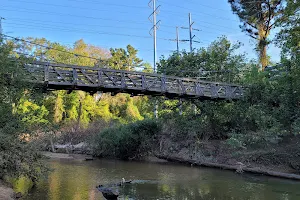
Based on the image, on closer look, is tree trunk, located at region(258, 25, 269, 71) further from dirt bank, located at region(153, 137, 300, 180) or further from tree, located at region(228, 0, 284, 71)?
dirt bank, located at region(153, 137, 300, 180)

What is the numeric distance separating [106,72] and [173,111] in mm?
7703

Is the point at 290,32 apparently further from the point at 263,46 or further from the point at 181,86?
the point at 263,46

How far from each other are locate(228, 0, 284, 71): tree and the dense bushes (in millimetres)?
10221

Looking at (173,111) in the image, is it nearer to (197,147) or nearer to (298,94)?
(197,147)

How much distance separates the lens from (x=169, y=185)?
11531mm

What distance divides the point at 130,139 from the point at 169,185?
30.2ft

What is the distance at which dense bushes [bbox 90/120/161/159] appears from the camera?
20.5 meters

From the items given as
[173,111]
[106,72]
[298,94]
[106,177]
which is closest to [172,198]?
[106,177]

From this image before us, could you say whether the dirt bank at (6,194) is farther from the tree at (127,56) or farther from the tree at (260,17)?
the tree at (127,56)

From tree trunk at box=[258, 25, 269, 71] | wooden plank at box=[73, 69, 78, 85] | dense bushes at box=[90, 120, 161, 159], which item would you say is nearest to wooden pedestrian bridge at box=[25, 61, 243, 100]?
wooden plank at box=[73, 69, 78, 85]

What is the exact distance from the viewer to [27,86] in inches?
412

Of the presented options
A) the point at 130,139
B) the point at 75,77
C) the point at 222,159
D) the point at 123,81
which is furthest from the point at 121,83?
the point at 222,159

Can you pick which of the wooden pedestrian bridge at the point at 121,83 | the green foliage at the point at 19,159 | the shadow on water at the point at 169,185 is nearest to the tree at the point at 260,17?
the wooden pedestrian bridge at the point at 121,83

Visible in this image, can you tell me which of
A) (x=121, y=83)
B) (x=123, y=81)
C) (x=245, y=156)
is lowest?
(x=245, y=156)
